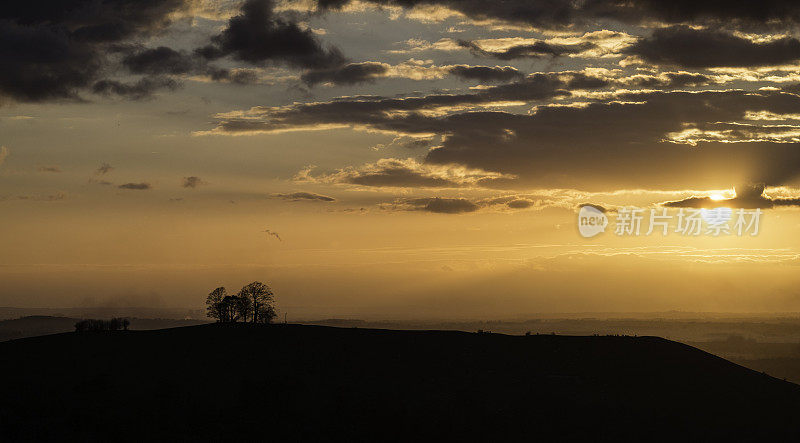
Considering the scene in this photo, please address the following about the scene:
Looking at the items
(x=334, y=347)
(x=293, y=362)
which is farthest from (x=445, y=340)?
(x=293, y=362)

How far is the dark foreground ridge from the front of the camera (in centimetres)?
7519

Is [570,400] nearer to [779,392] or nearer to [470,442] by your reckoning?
[470,442]

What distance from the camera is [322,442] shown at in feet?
239

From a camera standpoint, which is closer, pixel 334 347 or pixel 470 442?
pixel 470 442

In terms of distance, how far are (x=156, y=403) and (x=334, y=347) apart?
24024 mm

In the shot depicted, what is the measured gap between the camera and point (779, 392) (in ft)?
302

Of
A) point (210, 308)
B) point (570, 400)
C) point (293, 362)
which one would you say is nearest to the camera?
point (570, 400)

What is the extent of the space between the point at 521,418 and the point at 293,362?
2712 cm

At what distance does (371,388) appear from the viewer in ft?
274

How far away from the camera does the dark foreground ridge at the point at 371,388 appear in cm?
7519

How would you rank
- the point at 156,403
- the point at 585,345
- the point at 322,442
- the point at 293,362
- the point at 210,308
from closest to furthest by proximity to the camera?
the point at 322,442 → the point at 156,403 → the point at 293,362 → the point at 585,345 → the point at 210,308

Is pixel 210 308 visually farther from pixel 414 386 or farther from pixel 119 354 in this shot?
pixel 414 386

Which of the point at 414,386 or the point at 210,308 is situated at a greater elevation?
the point at 210,308

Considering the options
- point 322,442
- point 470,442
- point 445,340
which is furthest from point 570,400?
point 322,442
